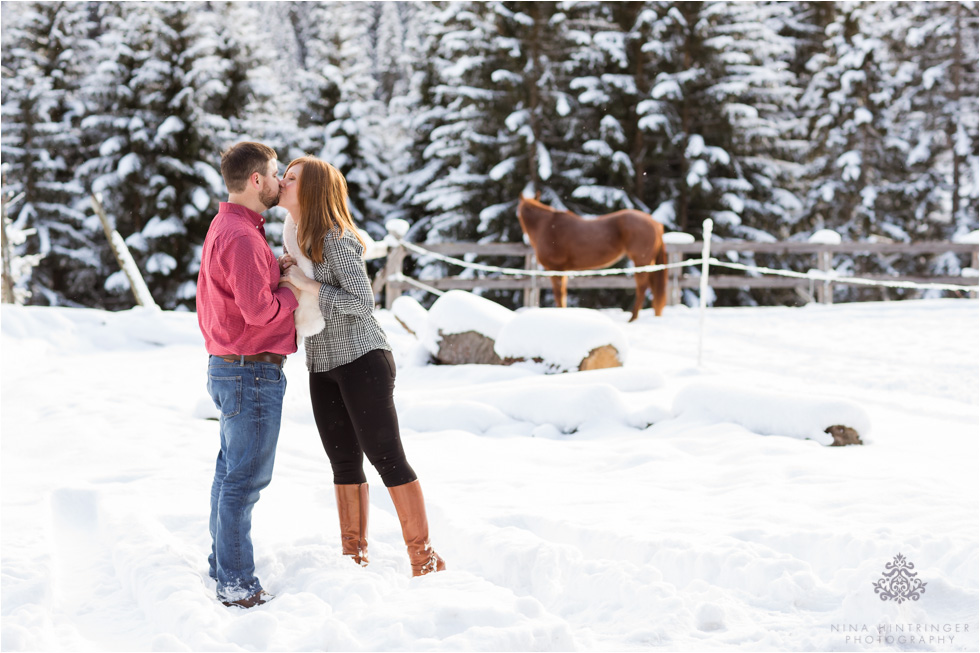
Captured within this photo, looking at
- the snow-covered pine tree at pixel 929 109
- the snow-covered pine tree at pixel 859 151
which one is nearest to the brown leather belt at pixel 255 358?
the snow-covered pine tree at pixel 859 151

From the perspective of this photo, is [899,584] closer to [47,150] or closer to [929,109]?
[929,109]

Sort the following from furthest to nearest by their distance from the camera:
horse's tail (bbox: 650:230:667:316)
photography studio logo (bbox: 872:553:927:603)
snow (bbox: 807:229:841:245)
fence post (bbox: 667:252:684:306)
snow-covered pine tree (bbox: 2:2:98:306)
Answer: snow-covered pine tree (bbox: 2:2:98:306) → snow (bbox: 807:229:841:245) → fence post (bbox: 667:252:684:306) → horse's tail (bbox: 650:230:667:316) → photography studio logo (bbox: 872:553:927:603)

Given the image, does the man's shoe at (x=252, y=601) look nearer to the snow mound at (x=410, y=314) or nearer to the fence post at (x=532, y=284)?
the snow mound at (x=410, y=314)

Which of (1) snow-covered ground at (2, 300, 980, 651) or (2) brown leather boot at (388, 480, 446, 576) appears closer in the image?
(1) snow-covered ground at (2, 300, 980, 651)

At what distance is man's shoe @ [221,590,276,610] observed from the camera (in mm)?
2457

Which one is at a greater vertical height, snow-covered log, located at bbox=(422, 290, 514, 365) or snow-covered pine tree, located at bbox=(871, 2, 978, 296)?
snow-covered pine tree, located at bbox=(871, 2, 978, 296)

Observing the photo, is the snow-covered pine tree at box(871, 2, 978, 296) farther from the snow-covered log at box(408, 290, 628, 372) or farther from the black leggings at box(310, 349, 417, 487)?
the black leggings at box(310, 349, 417, 487)

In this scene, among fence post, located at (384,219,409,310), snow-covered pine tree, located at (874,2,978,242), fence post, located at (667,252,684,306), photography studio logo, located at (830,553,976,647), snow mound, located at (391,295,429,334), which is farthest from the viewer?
snow-covered pine tree, located at (874,2,978,242)

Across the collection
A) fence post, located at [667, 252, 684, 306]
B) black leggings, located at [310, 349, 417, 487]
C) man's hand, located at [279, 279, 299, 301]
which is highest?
man's hand, located at [279, 279, 299, 301]

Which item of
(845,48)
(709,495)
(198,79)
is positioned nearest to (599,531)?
(709,495)

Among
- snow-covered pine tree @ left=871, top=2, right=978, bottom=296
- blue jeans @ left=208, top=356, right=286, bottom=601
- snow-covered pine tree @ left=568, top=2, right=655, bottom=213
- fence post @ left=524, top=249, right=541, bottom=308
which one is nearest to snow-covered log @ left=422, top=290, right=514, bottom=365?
blue jeans @ left=208, top=356, right=286, bottom=601

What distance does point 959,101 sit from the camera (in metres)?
17.4

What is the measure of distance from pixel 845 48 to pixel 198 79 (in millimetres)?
15923

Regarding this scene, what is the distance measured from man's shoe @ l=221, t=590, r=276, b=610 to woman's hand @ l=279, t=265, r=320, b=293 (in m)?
1.03
